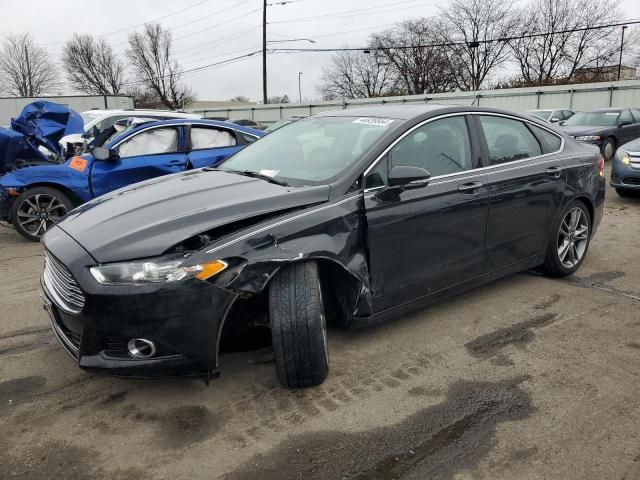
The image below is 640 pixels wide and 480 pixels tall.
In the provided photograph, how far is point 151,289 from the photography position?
2566 mm

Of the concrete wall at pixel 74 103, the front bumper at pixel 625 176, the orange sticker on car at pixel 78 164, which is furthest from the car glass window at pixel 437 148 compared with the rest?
the concrete wall at pixel 74 103

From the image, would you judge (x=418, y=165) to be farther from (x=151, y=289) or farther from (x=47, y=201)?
(x=47, y=201)

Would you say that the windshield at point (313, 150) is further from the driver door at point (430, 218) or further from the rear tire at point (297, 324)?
the rear tire at point (297, 324)

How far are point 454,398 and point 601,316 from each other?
1800 millimetres

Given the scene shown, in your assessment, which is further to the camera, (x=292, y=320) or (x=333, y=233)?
(x=333, y=233)

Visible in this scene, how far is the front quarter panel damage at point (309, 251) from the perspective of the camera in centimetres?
271

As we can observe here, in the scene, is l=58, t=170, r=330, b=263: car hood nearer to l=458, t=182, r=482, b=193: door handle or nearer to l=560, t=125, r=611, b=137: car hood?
l=458, t=182, r=482, b=193: door handle

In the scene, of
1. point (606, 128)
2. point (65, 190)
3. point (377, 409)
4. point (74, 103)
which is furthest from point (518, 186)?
point (74, 103)

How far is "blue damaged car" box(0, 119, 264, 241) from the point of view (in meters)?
6.64

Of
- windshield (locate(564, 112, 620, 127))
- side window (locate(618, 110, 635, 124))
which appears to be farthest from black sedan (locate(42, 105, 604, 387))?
side window (locate(618, 110, 635, 124))

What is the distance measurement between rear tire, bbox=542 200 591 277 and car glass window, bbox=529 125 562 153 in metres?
0.53

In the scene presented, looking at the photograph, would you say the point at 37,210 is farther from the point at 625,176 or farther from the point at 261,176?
the point at 625,176

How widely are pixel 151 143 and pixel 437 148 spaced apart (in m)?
4.44

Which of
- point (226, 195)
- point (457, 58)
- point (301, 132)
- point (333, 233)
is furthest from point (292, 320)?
point (457, 58)
